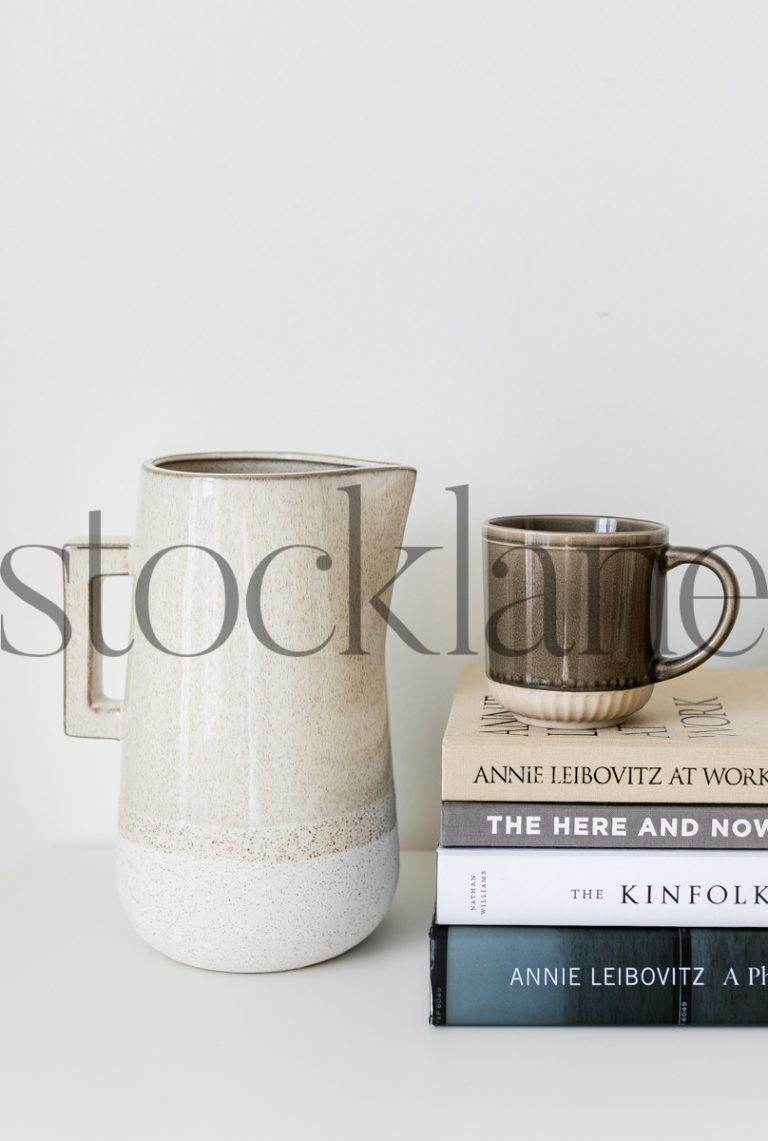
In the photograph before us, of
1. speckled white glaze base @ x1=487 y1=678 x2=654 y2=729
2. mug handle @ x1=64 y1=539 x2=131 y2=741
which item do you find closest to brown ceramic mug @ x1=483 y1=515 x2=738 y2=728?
speckled white glaze base @ x1=487 y1=678 x2=654 y2=729

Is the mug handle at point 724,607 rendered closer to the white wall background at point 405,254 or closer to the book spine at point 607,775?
the book spine at point 607,775

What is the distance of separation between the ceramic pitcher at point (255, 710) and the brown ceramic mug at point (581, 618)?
69mm

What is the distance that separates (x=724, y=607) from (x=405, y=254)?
31 cm

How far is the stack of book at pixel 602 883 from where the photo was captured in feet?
1.82

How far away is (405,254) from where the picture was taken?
0.74 meters

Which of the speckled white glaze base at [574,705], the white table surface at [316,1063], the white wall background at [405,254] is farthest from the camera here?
the white wall background at [405,254]

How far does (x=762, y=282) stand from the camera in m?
0.74

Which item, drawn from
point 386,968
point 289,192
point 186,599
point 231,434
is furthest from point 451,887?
point 289,192

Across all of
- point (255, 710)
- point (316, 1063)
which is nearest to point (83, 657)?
point (255, 710)

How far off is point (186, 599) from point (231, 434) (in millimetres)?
215

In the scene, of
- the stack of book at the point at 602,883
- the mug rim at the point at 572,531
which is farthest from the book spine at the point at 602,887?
Answer: the mug rim at the point at 572,531

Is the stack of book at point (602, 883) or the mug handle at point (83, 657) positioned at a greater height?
the mug handle at point (83, 657)

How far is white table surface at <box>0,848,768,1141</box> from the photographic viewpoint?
1.58 ft

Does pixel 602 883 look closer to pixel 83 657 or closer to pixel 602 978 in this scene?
pixel 602 978
